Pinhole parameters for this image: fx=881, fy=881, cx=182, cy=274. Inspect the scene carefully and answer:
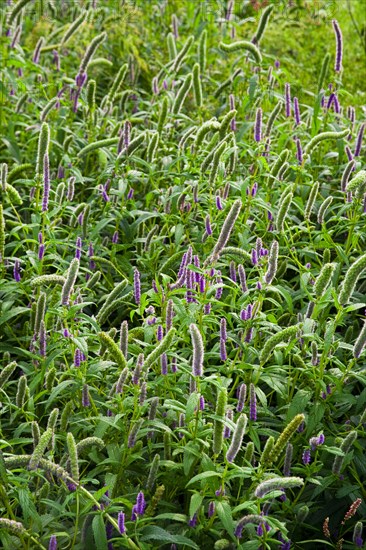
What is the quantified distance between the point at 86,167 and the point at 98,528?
312 cm

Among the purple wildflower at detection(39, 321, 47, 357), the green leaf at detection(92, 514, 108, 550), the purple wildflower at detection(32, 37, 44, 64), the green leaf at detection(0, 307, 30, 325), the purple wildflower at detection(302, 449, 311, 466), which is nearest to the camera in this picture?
the green leaf at detection(92, 514, 108, 550)

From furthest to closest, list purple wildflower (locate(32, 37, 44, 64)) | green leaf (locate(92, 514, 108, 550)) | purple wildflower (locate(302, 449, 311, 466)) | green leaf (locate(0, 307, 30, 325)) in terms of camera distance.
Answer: purple wildflower (locate(32, 37, 44, 64)), green leaf (locate(0, 307, 30, 325)), purple wildflower (locate(302, 449, 311, 466)), green leaf (locate(92, 514, 108, 550))

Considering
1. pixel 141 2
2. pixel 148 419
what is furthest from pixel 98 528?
pixel 141 2

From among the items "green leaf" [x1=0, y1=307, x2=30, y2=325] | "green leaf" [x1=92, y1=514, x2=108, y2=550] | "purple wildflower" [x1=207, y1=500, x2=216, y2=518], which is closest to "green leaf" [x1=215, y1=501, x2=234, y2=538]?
"purple wildflower" [x1=207, y1=500, x2=216, y2=518]

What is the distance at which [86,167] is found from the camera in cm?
560

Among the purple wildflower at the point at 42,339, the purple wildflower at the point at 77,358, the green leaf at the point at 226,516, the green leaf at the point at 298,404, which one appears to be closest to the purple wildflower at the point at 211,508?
the green leaf at the point at 226,516

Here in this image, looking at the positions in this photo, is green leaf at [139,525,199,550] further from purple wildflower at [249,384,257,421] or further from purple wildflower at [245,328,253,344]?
purple wildflower at [245,328,253,344]

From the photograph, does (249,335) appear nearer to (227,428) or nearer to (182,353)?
(182,353)

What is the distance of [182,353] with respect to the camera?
379 centimetres

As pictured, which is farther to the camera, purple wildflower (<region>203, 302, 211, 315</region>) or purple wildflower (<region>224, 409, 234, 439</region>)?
purple wildflower (<region>203, 302, 211, 315</region>)

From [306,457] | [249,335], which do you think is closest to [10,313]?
[249,335]

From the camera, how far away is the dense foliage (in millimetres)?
3070

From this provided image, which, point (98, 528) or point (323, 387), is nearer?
point (98, 528)

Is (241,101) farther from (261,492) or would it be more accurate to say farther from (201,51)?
(261,492)
